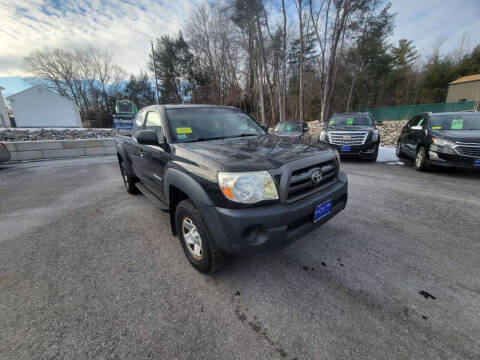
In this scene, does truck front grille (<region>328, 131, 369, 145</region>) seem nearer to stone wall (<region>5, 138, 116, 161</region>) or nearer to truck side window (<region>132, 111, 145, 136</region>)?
truck side window (<region>132, 111, 145, 136</region>)

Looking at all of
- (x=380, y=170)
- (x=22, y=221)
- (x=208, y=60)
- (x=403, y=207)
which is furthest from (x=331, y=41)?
(x=22, y=221)

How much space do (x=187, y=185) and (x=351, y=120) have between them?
7.55 metres

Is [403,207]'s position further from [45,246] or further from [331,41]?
[331,41]

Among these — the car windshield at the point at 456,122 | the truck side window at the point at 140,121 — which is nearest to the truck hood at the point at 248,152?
the truck side window at the point at 140,121

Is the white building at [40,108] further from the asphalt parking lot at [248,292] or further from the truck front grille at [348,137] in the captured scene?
the truck front grille at [348,137]

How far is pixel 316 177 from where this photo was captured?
75.0 inches

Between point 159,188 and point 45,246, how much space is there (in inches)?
61.9

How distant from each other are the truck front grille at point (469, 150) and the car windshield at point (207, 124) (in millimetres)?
4687

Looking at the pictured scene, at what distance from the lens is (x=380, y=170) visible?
19.5 feet

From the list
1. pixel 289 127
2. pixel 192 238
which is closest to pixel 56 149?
pixel 192 238

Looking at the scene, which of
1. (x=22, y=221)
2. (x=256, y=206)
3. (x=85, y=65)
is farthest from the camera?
(x=85, y=65)

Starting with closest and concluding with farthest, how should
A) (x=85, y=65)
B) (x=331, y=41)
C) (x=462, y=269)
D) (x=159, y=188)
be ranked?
(x=462, y=269), (x=159, y=188), (x=331, y=41), (x=85, y=65)

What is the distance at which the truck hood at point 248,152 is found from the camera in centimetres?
166

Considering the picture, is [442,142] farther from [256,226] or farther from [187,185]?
[187,185]
